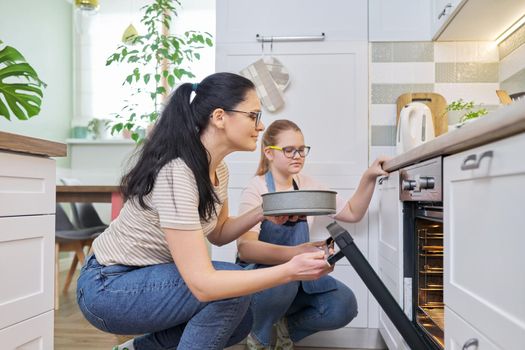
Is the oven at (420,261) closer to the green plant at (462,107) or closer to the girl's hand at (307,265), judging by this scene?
the girl's hand at (307,265)

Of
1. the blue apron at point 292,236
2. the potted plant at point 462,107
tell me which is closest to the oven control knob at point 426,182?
the blue apron at point 292,236

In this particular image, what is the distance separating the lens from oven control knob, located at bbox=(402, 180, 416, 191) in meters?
1.43

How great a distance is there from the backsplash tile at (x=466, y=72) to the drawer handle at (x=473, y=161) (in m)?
1.37

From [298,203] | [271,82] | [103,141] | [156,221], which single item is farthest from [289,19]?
[103,141]

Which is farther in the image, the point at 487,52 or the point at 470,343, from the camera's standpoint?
the point at 487,52

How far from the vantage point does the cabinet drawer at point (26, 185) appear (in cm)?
121

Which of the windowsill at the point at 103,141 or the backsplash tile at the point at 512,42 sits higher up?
the backsplash tile at the point at 512,42

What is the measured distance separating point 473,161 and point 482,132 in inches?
4.2

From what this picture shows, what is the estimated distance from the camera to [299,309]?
2.03 meters

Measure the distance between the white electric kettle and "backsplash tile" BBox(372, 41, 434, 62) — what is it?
14.4 inches

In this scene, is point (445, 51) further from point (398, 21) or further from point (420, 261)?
point (420, 261)

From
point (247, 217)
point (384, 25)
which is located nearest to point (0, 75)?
point (247, 217)

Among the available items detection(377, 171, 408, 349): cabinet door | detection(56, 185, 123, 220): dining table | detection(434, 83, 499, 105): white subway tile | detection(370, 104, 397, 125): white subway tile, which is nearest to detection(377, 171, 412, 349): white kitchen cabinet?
detection(377, 171, 408, 349): cabinet door

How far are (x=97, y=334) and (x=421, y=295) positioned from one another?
1.60 metres
